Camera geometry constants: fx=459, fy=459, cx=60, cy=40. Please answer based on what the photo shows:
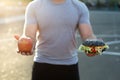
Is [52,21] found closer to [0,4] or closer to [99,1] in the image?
[0,4]

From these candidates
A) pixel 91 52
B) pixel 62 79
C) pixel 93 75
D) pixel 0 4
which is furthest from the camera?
pixel 0 4

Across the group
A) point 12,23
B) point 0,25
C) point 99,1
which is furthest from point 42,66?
point 99,1

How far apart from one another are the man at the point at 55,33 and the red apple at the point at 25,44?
0.53ft

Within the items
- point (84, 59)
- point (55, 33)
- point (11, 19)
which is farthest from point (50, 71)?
point (11, 19)

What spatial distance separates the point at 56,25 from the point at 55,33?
0.07 metres

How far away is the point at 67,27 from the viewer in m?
3.79

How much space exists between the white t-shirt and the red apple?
0.22m

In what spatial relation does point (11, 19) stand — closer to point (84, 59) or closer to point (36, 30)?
point (84, 59)

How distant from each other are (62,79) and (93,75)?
15.9ft

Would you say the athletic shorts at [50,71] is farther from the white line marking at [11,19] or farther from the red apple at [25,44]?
the white line marking at [11,19]

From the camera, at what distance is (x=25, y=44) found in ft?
11.6

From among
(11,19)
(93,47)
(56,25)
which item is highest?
(56,25)

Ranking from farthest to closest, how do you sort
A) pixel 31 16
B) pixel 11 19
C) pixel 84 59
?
pixel 11 19
pixel 84 59
pixel 31 16

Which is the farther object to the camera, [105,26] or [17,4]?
[17,4]
